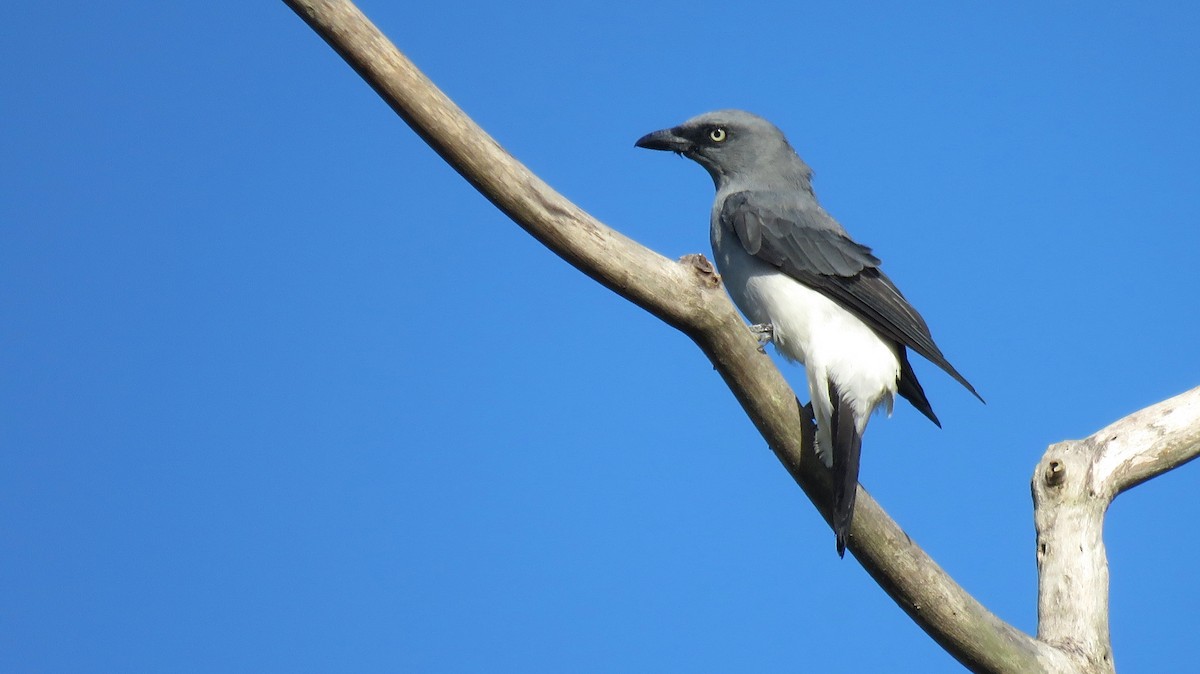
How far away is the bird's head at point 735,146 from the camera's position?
640 cm

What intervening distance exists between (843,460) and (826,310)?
95 centimetres

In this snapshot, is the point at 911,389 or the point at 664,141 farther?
the point at 664,141

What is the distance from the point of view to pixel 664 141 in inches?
256

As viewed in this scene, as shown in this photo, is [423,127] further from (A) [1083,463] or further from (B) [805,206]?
(A) [1083,463]

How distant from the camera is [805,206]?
19.7ft

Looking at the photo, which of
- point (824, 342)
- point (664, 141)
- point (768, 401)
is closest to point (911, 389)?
point (824, 342)

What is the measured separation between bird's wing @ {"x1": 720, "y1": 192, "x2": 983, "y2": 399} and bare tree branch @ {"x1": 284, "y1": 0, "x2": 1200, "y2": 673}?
2.73ft

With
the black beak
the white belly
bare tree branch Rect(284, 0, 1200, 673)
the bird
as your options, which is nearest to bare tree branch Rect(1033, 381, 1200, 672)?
bare tree branch Rect(284, 0, 1200, 673)

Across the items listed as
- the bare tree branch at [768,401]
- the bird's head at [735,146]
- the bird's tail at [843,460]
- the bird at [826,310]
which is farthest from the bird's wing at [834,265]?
the bare tree branch at [768,401]

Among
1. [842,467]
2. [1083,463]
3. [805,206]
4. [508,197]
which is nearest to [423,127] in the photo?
[508,197]

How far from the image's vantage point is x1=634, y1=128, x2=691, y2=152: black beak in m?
6.51

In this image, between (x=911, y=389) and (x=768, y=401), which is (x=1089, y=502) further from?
(x=768, y=401)

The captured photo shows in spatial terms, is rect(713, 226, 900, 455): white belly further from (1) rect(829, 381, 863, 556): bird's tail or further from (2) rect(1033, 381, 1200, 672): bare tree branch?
(2) rect(1033, 381, 1200, 672): bare tree branch

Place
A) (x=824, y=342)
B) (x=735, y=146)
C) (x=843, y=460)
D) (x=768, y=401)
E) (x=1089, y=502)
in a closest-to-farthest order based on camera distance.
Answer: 1. (x=768, y=401)
2. (x=843, y=460)
3. (x=1089, y=502)
4. (x=824, y=342)
5. (x=735, y=146)
